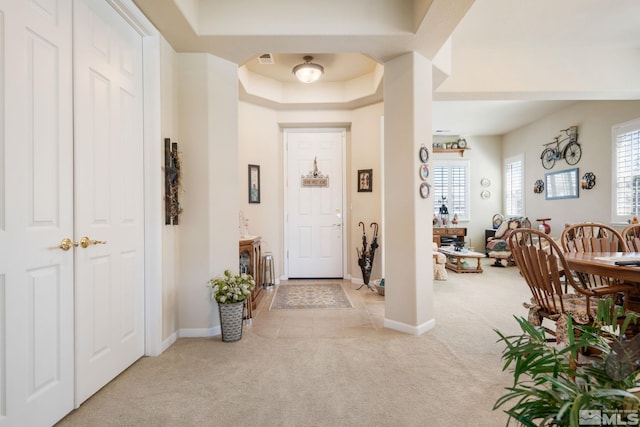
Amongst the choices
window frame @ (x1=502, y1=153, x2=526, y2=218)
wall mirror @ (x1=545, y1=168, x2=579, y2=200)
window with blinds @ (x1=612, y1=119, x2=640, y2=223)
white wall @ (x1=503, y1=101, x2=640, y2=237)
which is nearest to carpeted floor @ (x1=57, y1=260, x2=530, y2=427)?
window with blinds @ (x1=612, y1=119, x2=640, y2=223)

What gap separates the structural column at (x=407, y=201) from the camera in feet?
9.30

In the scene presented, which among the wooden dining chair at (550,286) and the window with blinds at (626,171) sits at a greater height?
the window with blinds at (626,171)

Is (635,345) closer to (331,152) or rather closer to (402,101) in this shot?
(402,101)

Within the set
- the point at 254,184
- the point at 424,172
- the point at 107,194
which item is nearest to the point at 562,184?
the point at 424,172

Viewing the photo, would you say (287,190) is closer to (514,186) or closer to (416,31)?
(416,31)

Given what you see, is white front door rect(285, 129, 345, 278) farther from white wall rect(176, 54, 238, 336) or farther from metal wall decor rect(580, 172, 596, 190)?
metal wall decor rect(580, 172, 596, 190)

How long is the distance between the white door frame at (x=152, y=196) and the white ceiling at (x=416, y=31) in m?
0.26

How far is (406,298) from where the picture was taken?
2859mm

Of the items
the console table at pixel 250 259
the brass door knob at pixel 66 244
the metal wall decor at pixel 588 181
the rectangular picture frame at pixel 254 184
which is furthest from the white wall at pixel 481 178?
the brass door knob at pixel 66 244

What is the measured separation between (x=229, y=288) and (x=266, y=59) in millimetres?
2790

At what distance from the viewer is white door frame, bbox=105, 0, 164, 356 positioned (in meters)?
2.43

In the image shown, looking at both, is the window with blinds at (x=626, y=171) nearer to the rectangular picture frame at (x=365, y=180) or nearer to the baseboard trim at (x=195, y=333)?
the rectangular picture frame at (x=365, y=180)

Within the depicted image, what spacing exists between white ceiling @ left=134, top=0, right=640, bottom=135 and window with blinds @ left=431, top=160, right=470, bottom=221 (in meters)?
3.92

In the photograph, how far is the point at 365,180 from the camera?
467 centimetres
